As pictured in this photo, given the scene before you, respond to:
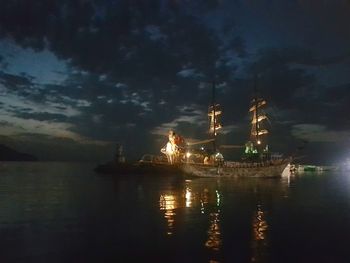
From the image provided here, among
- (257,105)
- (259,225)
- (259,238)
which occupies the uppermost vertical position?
(257,105)

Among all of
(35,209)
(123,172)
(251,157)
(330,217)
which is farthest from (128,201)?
(123,172)

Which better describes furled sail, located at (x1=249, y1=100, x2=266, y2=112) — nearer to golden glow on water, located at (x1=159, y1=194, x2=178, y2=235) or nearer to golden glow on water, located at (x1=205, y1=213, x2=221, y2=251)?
golden glow on water, located at (x1=159, y1=194, x2=178, y2=235)

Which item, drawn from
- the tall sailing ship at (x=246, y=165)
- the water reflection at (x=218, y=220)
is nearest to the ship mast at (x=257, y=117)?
the tall sailing ship at (x=246, y=165)

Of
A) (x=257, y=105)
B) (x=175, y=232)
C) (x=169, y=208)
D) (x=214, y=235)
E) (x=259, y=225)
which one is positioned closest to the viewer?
(x=214, y=235)

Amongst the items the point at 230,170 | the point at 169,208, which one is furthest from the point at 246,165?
the point at 169,208

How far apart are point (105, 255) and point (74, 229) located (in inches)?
355

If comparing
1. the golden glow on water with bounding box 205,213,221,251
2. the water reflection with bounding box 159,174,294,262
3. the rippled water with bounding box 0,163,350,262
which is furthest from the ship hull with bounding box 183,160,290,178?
Answer: the golden glow on water with bounding box 205,213,221,251

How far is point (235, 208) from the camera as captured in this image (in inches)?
1702

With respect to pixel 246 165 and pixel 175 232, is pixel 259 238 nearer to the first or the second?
pixel 175 232

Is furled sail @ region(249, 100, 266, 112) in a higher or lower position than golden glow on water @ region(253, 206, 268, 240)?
higher

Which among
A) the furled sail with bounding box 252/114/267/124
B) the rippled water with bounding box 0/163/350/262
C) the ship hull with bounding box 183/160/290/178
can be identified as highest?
the furled sail with bounding box 252/114/267/124

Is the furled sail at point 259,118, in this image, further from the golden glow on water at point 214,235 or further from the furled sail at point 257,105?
the golden glow on water at point 214,235

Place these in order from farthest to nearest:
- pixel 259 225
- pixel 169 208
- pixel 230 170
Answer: pixel 230 170, pixel 169 208, pixel 259 225

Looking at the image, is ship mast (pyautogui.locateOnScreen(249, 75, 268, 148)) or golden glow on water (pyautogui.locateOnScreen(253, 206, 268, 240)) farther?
ship mast (pyautogui.locateOnScreen(249, 75, 268, 148))
